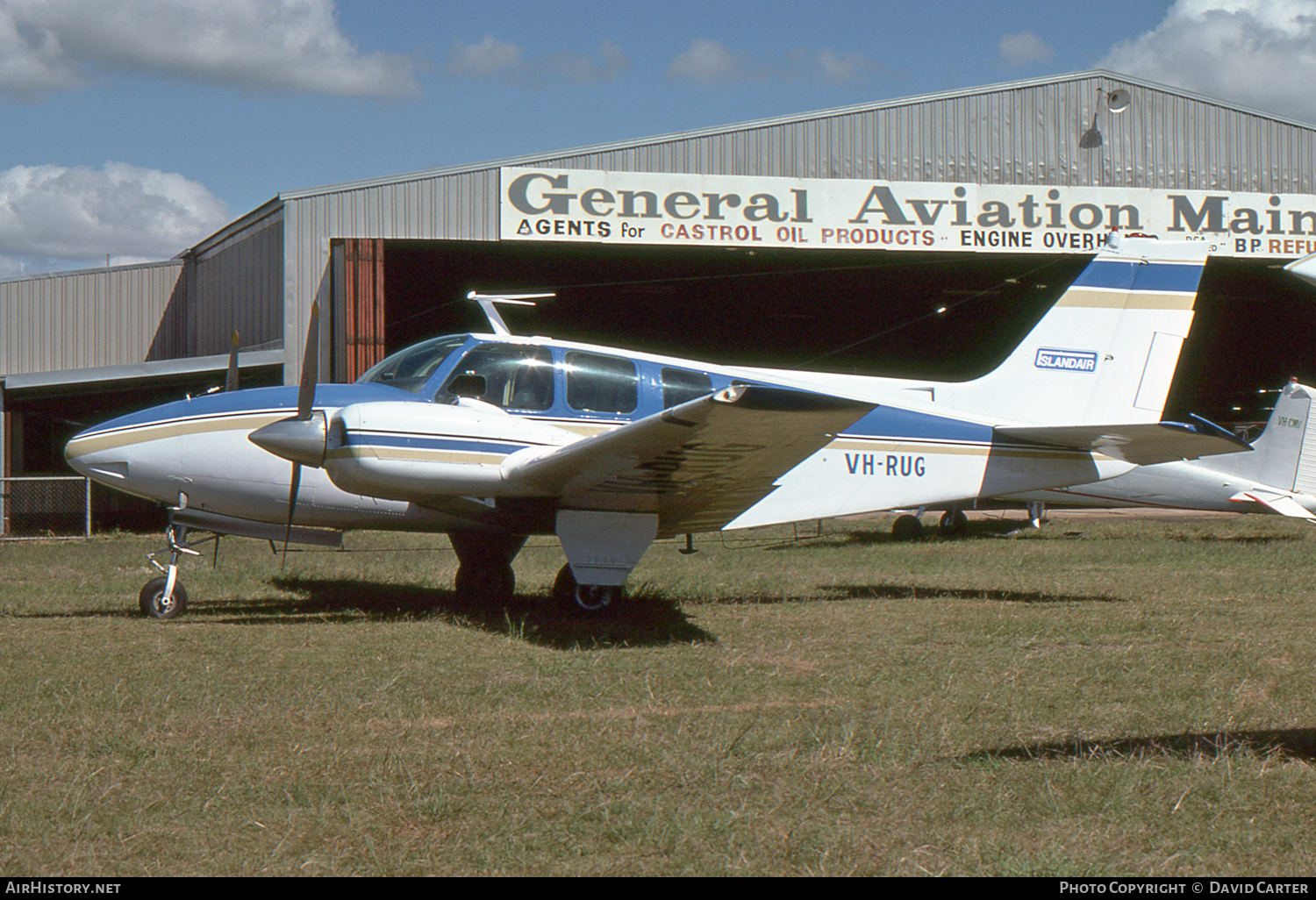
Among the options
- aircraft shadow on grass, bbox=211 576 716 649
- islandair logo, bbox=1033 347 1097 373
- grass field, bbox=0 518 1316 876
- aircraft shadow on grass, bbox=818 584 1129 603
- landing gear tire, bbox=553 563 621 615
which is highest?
islandair logo, bbox=1033 347 1097 373

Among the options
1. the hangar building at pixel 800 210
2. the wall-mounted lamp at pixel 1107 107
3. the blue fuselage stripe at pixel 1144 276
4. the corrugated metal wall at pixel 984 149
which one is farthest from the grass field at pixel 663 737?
the wall-mounted lamp at pixel 1107 107

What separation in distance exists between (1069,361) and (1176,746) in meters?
6.39

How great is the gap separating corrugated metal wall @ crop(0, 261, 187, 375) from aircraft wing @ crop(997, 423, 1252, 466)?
23185mm

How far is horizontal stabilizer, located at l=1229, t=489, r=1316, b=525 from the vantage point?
52.1ft

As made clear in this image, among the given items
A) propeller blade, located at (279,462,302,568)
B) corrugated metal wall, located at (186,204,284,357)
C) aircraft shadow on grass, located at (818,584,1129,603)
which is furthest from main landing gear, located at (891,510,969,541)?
corrugated metal wall, located at (186,204,284,357)

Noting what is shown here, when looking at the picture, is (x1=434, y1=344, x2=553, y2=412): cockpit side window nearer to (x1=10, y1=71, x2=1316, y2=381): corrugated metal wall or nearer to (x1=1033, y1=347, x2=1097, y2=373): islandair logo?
(x1=1033, y1=347, x2=1097, y2=373): islandair logo

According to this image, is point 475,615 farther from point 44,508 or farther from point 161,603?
point 44,508

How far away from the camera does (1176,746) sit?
4.64m

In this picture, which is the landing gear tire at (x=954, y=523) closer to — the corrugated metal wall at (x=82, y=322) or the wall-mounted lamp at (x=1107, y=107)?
the wall-mounted lamp at (x=1107, y=107)

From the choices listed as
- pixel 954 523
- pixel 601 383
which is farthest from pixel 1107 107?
pixel 601 383

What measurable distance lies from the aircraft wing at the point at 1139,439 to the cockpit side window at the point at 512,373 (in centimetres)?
423

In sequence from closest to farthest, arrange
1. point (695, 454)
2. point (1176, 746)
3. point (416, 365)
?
point (1176, 746)
point (695, 454)
point (416, 365)

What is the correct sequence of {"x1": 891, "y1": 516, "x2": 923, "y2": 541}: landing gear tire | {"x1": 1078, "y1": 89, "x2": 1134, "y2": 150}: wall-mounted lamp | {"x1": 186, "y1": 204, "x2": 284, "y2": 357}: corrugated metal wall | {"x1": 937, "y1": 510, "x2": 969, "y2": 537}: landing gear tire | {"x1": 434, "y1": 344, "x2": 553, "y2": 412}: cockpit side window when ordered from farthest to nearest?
{"x1": 186, "y1": 204, "x2": 284, "y2": 357}: corrugated metal wall, {"x1": 1078, "y1": 89, "x2": 1134, "y2": 150}: wall-mounted lamp, {"x1": 937, "y1": 510, "x2": 969, "y2": 537}: landing gear tire, {"x1": 891, "y1": 516, "x2": 923, "y2": 541}: landing gear tire, {"x1": 434, "y1": 344, "x2": 553, "y2": 412}: cockpit side window

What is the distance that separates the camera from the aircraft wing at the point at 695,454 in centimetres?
624
